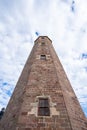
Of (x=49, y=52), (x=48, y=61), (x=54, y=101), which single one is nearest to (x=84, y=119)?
(x=54, y=101)

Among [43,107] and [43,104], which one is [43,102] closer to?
[43,104]

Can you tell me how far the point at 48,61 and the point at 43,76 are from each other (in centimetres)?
183

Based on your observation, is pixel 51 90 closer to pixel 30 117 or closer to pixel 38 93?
pixel 38 93

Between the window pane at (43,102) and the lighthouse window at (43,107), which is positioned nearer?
the lighthouse window at (43,107)

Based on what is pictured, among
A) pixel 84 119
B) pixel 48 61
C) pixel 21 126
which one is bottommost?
pixel 21 126

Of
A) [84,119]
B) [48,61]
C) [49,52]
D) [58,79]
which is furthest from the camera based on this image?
[49,52]

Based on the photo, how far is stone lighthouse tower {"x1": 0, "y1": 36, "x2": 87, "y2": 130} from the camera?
9.35 meters

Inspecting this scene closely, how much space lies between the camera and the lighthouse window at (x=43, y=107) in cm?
998

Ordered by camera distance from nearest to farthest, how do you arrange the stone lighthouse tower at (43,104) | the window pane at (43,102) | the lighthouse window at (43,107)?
1. the stone lighthouse tower at (43,104)
2. the lighthouse window at (43,107)
3. the window pane at (43,102)

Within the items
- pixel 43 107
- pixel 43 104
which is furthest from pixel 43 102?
pixel 43 107

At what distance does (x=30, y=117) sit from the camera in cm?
961

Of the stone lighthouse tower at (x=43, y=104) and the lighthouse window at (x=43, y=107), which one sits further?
the lighthouse window at (x=43, y=107)

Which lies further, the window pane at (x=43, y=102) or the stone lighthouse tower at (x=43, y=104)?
the window pane at (x=43, y=102)

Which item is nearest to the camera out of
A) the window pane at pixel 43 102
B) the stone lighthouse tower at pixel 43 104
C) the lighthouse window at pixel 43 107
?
the stone lighthouse tower at pixel 43 104
